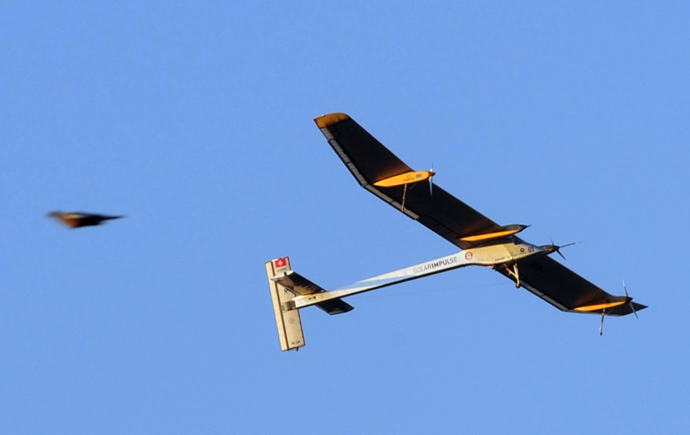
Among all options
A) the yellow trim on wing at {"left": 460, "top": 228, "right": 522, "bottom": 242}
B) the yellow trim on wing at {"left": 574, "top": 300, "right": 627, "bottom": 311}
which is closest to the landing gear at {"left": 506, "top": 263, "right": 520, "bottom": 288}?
the yellow trim on wing at {"left": 460, "top": 228, "right": 522, "bottom": 242}

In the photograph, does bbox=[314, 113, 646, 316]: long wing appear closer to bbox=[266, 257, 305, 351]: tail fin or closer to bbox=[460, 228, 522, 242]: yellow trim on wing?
bbox=[460, 228, 522, 242]: yellow trim on wing

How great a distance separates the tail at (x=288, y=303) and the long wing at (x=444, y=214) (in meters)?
7.45

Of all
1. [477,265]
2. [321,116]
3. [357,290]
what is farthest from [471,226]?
[321,116]

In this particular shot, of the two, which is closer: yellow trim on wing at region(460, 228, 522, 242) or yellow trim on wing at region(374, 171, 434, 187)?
Answer: yellow trim on wing at region(374, 171, 434, 187)

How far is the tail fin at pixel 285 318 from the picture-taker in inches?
2387

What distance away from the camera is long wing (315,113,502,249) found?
50.5m

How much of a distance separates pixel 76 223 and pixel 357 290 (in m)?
17.5

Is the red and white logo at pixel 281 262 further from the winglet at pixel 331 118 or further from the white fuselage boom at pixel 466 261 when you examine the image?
the winglet at pixel 331 118

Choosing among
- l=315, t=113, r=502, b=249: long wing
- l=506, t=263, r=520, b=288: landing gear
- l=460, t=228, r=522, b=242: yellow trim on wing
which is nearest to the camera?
l=315, t=113, r=502, b=249: long wing

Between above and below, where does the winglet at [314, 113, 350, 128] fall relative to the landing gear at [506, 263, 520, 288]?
above

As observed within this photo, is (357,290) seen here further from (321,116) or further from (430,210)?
(321,116)

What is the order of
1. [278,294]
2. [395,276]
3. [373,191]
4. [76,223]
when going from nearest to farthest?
1. [76,223]
2. [373,191]
3. [395,276]
4. [278,294]

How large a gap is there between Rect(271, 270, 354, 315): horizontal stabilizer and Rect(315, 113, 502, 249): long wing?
714 centimetres

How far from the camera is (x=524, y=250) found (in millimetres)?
55688
